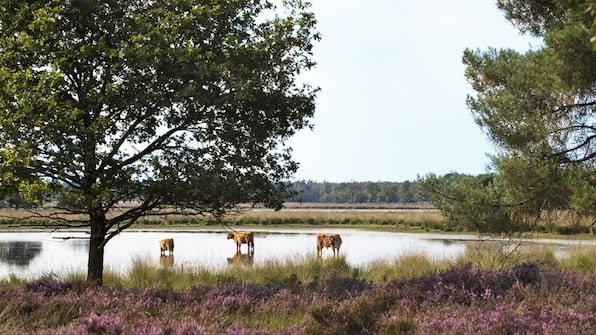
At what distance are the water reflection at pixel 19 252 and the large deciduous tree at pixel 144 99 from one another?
11.2 meters

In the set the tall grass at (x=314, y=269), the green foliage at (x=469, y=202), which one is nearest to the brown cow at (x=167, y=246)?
the tall grass at (x=314, y=269)

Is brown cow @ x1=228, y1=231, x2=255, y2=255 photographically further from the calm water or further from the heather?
the heather

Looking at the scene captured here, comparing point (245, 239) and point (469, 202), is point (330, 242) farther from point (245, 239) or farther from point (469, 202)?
point (469, 202)

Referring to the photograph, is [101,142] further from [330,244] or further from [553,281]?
[330,244]

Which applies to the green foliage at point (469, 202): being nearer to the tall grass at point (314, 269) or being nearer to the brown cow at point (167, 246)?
the tall grass at point (314, 269)

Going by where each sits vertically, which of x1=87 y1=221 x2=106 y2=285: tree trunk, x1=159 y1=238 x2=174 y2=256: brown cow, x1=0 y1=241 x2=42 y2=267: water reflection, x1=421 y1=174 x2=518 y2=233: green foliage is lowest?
x1=0 y1=241 x2=42 y2=267: water reflection

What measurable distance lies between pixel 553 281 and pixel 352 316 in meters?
4.32

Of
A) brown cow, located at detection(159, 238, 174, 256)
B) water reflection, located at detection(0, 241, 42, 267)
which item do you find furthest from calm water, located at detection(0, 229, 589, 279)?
brown cow, located at detection(159, 238, 174, 256)

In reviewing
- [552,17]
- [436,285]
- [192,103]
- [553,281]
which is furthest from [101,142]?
[552,17]

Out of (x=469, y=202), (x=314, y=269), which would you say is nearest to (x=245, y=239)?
(x=314, y=269)

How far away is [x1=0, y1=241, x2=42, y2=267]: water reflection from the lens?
21581mm

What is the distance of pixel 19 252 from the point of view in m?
25.3

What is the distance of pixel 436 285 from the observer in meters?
8.56

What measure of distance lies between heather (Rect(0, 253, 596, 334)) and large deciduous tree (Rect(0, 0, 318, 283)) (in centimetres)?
200
